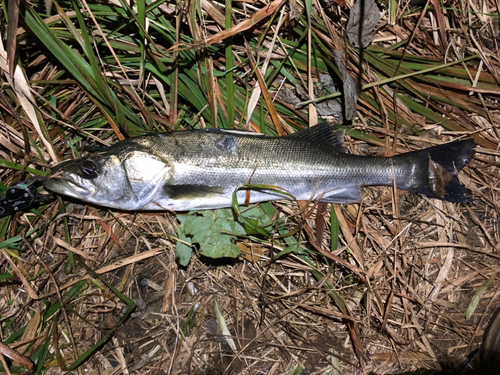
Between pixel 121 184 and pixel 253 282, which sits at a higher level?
pixel 121 184

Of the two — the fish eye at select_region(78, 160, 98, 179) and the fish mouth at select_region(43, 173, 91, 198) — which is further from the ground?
the fish eye at select_region(78, 160, 98, 179)

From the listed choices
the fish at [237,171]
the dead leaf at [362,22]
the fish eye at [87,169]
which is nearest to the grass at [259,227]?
the dead leaf at [362,22]

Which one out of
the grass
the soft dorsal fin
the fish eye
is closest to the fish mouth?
the fish eye

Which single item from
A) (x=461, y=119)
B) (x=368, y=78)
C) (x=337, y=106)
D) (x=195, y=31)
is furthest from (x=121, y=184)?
(x=461, y=119)

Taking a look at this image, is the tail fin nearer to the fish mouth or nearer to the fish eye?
the fish eye

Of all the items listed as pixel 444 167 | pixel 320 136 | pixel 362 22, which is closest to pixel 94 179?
pixel 320 136

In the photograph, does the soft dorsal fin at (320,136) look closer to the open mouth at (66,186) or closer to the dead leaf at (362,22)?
the dead leaf at (362,22)

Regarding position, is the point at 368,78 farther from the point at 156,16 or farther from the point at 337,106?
the point at 156,16

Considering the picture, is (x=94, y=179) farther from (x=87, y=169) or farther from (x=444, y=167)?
(x=444, y=167)
